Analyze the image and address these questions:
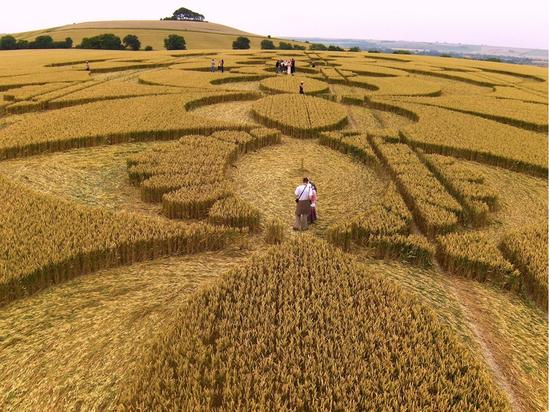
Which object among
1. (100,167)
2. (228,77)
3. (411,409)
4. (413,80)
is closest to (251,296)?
(411,409)

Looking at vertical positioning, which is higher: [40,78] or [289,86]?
[289,86]

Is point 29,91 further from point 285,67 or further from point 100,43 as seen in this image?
point 100,43

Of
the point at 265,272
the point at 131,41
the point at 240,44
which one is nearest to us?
the point at 265,272

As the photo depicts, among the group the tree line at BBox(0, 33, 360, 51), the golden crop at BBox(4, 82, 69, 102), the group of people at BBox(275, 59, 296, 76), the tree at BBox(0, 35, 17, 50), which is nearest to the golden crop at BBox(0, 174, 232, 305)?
the golden crop at BBox(4, 82, 69, 102)

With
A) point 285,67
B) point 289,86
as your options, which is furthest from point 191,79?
point 285,67

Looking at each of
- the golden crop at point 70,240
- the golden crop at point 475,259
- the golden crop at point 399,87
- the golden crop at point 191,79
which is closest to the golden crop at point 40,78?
the golden crop at point 191,79

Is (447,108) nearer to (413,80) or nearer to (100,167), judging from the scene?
(413,80)

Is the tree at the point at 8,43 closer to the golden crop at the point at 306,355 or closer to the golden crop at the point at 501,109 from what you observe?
the golden crop at the point at 501,109
